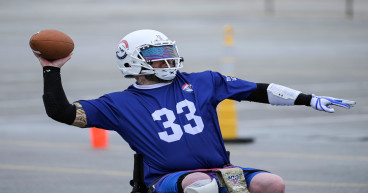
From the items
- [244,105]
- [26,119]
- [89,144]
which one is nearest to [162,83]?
[89,144]

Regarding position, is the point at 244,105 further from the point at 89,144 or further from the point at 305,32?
the point at 305,32

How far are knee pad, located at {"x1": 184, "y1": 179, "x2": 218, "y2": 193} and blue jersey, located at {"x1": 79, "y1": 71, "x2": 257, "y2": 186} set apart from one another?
1.52 feet

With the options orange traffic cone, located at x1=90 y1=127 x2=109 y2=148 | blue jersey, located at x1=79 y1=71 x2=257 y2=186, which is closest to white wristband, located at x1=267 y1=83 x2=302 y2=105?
blue jersey, located at x1=79 y1=71 x2=257 y2=186

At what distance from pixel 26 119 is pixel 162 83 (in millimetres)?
8703

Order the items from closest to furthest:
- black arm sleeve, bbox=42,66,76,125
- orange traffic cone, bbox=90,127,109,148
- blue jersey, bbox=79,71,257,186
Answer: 1. black arm sleeve, bbox=42,66,76,125
2. blue jersey, bbox=79,71,257,186
3. orange traffic cone, bbox=90,127,109,148

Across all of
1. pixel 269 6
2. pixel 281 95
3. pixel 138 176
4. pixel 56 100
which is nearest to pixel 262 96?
pixel 281 95

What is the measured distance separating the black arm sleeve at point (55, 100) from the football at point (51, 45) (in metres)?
0.11

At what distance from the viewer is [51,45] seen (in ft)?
18.8

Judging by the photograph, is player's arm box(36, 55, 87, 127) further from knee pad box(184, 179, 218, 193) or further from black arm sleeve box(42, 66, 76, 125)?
knee pad box(184, 179, 218, 193)

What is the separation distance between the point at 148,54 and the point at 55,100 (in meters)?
0.86

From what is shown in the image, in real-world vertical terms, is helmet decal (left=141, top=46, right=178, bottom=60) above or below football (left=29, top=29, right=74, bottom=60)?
below

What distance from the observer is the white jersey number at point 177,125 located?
574 cm

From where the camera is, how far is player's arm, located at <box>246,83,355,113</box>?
604cm

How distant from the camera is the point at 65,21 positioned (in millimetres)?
37938
